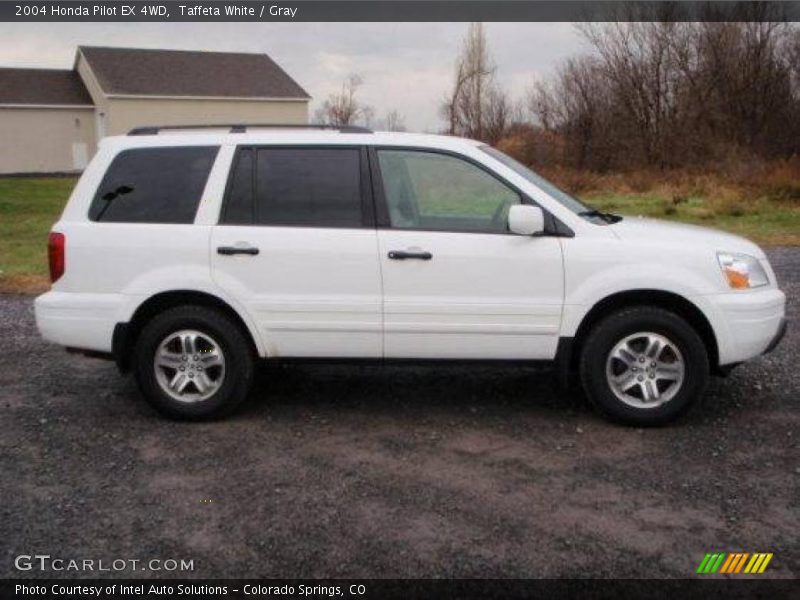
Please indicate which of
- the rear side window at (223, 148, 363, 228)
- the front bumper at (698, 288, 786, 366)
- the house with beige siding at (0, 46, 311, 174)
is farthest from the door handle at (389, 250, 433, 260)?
the house with beige siding at (0, 46, 311, 174)

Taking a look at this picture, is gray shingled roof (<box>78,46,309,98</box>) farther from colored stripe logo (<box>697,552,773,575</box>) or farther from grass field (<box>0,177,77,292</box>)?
colored stripe logo (<box>697,552,773,575</box>)

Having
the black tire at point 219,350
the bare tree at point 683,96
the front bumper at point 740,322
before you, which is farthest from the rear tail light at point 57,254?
the bare tree at point 683,96

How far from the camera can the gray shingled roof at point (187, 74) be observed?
143 feet

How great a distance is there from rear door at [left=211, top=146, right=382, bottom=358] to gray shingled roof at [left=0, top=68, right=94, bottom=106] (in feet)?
147

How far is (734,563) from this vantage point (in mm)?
3334

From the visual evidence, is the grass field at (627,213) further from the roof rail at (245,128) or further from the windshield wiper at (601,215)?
the windshield wiper at (601,215)

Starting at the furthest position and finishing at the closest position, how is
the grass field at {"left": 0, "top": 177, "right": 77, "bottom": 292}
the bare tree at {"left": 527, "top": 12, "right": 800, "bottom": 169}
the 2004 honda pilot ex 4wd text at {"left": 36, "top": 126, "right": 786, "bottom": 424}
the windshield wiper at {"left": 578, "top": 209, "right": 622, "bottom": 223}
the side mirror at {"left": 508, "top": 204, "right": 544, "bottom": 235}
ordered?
the bare tree at {"left": 527, "top": 12, "right": 800, "bottom": 169}
the grass field at {"left": 0, "top": 177, "right": 77, "bottom": 292}
the windshield wiper at {"left": 578, "top": 209, "right": 622, "bottom": 223}
the 2004 honda pilot ex 4wd text at {"left": 36, "top": 126, "right": 786, "bottom": 424}
the side mirror at {"left": 508, "top": 204, "right": 544, "bottom": 235}

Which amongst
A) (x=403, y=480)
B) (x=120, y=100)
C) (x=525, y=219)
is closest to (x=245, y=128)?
(x=525, y=219)

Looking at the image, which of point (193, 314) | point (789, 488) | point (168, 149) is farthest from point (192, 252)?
point (789, 488)

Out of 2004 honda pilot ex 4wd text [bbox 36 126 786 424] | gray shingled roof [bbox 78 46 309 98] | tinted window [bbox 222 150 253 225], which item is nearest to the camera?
2004 honda pilot ex 4wd text [bbox 36 126 786 424]

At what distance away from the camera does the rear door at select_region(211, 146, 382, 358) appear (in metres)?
4.94

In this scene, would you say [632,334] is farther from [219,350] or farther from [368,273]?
[219,350]

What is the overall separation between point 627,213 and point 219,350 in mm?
15343
